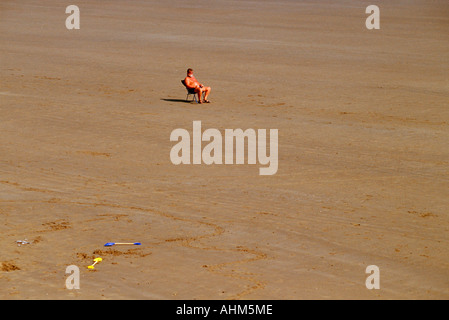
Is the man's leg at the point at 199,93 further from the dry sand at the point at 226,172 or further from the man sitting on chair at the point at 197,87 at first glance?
the dry sand at the point at 226,172

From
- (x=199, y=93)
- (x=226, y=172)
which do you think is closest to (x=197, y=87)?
(x=199, y=93)

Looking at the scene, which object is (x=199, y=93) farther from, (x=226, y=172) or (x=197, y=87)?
(x=226, y=172)

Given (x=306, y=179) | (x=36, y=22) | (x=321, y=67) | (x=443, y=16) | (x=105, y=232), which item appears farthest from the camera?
(x=443, y=16)

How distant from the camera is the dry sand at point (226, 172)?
10.3 metres

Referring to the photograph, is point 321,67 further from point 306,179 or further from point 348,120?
point 306,179

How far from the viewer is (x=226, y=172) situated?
48.5 feet

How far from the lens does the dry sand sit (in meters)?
10.3

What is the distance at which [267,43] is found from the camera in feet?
97.2

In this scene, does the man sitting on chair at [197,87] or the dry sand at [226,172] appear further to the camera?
the man sitting on chair at [197,87]

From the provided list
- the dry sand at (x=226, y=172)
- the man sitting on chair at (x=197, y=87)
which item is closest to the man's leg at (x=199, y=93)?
the man sitting on chair at (x=197, y=87)

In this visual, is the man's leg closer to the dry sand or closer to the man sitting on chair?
the man sitting on chair

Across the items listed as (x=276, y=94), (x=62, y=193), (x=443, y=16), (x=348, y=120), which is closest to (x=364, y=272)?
(x=62, y=193)

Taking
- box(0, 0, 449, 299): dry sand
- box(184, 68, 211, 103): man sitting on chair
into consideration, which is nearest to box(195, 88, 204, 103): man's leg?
box(184, 68, 211, 103): man sitting on chair
